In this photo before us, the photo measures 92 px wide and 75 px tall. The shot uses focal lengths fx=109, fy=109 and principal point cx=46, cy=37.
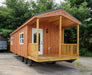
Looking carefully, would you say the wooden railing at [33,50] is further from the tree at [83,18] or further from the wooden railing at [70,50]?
the tree at [83,18]

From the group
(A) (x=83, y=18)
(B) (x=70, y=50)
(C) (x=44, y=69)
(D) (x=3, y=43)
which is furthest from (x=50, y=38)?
(D) (x=3, y=43)

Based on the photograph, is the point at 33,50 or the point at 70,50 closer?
the point at 33,50

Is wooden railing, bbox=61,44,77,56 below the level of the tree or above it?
below

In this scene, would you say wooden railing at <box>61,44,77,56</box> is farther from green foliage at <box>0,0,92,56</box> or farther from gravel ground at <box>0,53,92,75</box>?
green foliage at <box>0,0,92,56</box>

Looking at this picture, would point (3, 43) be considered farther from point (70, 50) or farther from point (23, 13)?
point (70, 50)

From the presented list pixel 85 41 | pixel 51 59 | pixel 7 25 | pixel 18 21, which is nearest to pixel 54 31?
pixel 51 59

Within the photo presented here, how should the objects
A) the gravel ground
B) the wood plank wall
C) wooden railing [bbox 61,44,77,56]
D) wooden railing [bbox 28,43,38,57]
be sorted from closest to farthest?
the gravel ground
wooden railing [bbox 28,43,38,57]
wooden railing [bbox 61,44,77,56]
the wood plank wall

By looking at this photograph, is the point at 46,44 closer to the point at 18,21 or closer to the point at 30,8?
the point at 18,21

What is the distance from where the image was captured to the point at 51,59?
5.73 meters

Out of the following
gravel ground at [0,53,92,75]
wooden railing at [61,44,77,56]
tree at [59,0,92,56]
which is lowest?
gravel ground at [0,53,92,75]

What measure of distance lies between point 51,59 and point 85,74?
1.84 m

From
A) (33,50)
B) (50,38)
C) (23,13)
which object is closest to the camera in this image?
(33,50)

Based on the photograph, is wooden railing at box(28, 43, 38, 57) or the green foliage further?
the green foliage

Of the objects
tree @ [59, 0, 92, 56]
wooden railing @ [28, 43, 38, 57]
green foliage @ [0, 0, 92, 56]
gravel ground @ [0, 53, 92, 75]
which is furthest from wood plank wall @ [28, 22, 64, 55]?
green foliage @ [0, 0, 92, 56]
